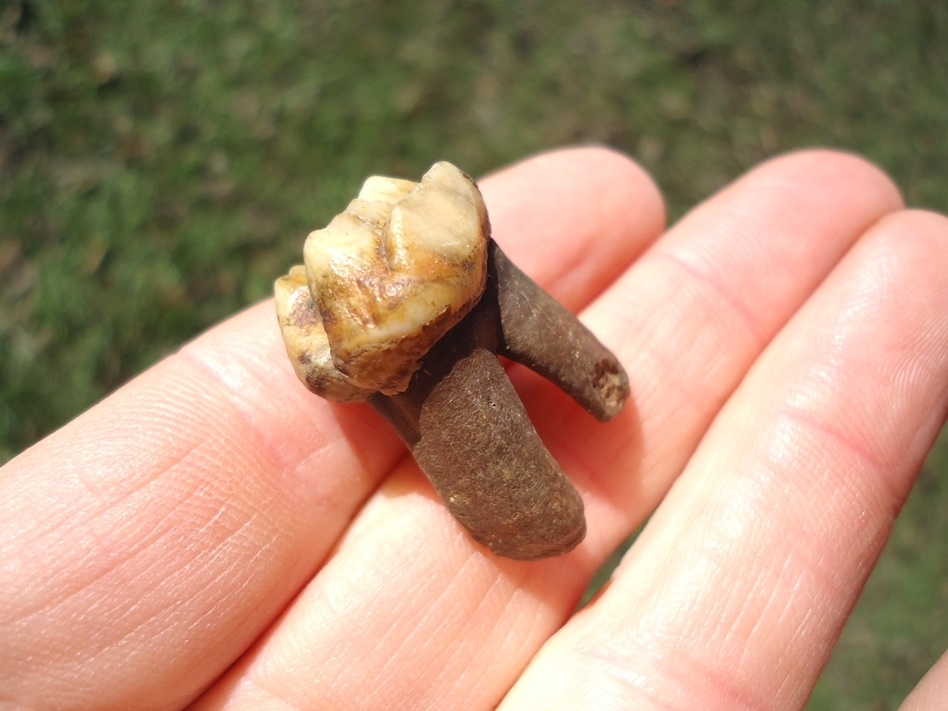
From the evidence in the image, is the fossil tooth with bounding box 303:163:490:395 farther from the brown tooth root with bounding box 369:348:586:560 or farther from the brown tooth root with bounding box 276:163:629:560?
the brown tooth root with bounding box 369:348:586:560

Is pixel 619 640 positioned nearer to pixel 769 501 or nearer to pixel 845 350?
pixel 769 501

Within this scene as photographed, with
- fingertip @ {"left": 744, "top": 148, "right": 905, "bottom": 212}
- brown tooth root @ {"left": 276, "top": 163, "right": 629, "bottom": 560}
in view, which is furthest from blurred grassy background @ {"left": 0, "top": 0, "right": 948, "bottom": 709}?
brown tooth root @ {"left": 276, "top": 163, "right": 629, "bottom": 560}

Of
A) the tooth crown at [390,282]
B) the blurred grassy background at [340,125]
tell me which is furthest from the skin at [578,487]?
the blurred grassy background at [340,125]

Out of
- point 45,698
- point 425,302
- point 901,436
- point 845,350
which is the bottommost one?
point 45,698

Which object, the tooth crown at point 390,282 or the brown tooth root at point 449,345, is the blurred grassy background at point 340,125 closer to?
the brown tooth root at point 449,345

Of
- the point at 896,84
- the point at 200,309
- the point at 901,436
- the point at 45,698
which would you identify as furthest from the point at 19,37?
the point at 896,84
